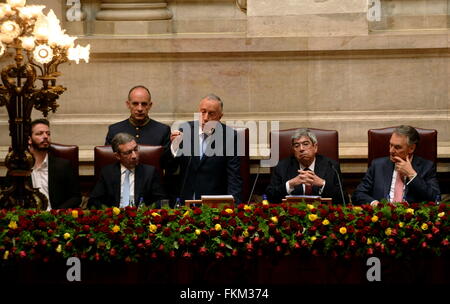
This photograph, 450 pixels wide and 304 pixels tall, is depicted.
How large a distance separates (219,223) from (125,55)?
358 centimetres

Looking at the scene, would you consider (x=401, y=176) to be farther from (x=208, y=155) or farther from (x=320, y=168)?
(x=208, y=155)

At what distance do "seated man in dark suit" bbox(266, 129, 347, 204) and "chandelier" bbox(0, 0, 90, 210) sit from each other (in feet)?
5.04

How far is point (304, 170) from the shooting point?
624cm

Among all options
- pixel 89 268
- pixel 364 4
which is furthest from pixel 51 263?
pixel 364 4

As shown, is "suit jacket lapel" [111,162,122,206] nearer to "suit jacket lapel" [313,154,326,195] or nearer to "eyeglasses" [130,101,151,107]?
"eyeglasses" [130,101,151,107]

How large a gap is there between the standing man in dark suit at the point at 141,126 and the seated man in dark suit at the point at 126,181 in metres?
0.66

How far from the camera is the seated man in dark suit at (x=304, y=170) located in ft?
20.2

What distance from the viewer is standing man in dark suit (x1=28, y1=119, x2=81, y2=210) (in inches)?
257

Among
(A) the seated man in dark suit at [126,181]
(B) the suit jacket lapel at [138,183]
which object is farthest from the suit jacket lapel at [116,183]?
(B) the suit jacket lapel at [138,183]

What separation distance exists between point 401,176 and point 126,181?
5.95ft

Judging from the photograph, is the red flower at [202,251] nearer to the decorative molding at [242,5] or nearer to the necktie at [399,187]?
the necktie at [399,187]

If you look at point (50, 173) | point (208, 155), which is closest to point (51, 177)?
point (50, 173)

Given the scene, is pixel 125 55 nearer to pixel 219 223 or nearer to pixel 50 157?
pixel 50 157

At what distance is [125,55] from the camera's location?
8031 mm
